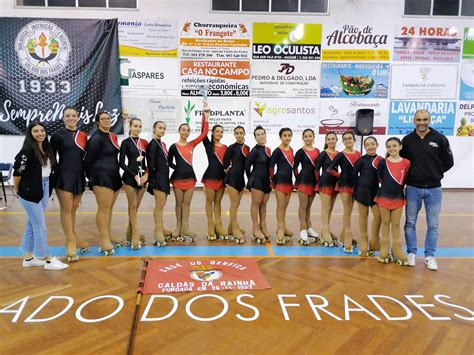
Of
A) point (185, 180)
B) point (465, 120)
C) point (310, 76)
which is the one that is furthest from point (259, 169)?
point (465, 120)

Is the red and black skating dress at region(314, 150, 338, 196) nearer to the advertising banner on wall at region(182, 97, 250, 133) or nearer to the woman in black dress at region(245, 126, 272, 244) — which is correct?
the woman in black dress at region(245, 126, 272, 244)

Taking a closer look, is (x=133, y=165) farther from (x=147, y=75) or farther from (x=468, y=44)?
(x=468, y=44)

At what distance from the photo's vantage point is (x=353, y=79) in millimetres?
8703

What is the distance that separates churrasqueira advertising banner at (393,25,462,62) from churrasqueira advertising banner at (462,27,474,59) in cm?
12

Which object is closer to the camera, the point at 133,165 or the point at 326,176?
the point at 133,165

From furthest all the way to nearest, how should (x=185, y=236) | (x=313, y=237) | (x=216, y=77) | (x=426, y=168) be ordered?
(x=216, y=77)
(x=313, y=237)
(x=185, y=236)
(x=426, y=168)

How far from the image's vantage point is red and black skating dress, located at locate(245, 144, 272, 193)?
4.39 m

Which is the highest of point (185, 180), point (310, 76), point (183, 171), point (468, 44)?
point (468, 44)

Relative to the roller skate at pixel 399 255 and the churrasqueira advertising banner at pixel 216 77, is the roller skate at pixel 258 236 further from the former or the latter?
the churrasqueira advertising banner at pixel 216 77

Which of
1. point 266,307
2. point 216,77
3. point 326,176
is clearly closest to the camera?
point 266,307

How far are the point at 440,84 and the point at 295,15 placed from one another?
3.95 meters

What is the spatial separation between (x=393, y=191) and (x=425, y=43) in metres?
6.71

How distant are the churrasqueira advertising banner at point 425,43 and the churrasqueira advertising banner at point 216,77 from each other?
374cm

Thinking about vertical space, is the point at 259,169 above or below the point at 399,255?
above
